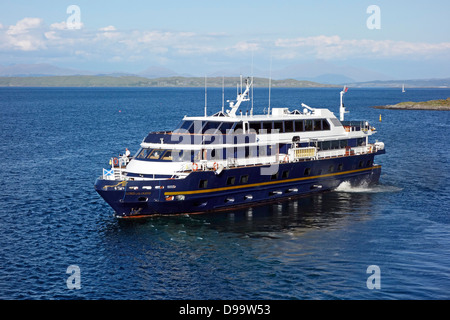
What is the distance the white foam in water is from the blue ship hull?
625mm

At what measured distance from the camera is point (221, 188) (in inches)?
1481

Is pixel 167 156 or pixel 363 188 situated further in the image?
pixel 363 188

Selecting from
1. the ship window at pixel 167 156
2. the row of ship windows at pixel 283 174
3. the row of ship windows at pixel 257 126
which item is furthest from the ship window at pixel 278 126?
the ship window at pixel 167 156

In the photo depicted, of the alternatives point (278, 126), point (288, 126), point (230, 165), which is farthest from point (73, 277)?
point (288, 126)

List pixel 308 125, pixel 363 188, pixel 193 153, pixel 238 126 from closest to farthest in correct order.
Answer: pixel 193 153
pixel 238 126
pixel 308 125
pixel 363 188

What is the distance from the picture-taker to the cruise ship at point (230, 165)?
3559 cm

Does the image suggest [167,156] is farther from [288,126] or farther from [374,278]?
[374,278]

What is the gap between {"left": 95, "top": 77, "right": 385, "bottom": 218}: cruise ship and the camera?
117 ft

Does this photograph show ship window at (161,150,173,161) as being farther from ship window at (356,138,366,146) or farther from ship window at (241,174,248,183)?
ship window at (356,138,366,146)

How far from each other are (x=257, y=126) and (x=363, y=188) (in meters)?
12.7

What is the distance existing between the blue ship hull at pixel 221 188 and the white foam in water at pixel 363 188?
2.05 feet

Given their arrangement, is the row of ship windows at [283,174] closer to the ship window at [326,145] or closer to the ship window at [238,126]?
the ship window at [326,145]

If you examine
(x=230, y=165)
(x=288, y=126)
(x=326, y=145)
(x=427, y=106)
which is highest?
(x=427, y=106)

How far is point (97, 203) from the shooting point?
A: 4106cm
